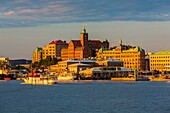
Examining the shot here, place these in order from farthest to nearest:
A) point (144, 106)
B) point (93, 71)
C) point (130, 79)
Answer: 1. point (93, 71)
2. point (130, 79)
3. point (144, 106)

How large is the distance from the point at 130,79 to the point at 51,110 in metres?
132

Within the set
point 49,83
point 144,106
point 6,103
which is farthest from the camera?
point 49,83

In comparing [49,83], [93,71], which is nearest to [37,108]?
[49,83]

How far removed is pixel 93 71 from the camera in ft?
652

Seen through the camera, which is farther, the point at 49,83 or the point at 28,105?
the point at 49,83

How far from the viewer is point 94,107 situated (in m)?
57.7

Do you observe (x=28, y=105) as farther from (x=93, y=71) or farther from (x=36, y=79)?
(x=93, y=71)

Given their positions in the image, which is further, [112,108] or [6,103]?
[6,103]

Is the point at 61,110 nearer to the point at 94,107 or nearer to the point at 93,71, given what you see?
the point at 94,107

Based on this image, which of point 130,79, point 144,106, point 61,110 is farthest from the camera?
point 130,79

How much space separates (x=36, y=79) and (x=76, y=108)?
263 feet

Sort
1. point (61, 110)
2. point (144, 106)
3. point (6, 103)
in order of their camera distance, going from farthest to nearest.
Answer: point (6, 103)
point (144, 106)
point (61, 110)

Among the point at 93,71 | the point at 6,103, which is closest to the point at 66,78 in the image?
the point at 93,71

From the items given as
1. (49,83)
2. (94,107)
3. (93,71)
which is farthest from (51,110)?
(93,71)
